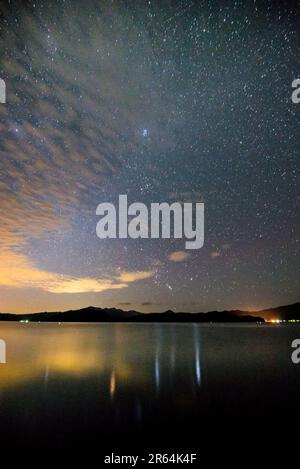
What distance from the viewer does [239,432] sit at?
14680 millimetres

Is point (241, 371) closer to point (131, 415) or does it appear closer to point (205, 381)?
point (205, 381)

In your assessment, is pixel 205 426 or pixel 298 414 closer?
pixel 205 426

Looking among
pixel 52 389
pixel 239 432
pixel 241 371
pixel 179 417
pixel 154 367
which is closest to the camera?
pixel 239 432

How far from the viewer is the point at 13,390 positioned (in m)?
23.2

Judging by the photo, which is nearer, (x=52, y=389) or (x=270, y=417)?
(x=270, y=417)
